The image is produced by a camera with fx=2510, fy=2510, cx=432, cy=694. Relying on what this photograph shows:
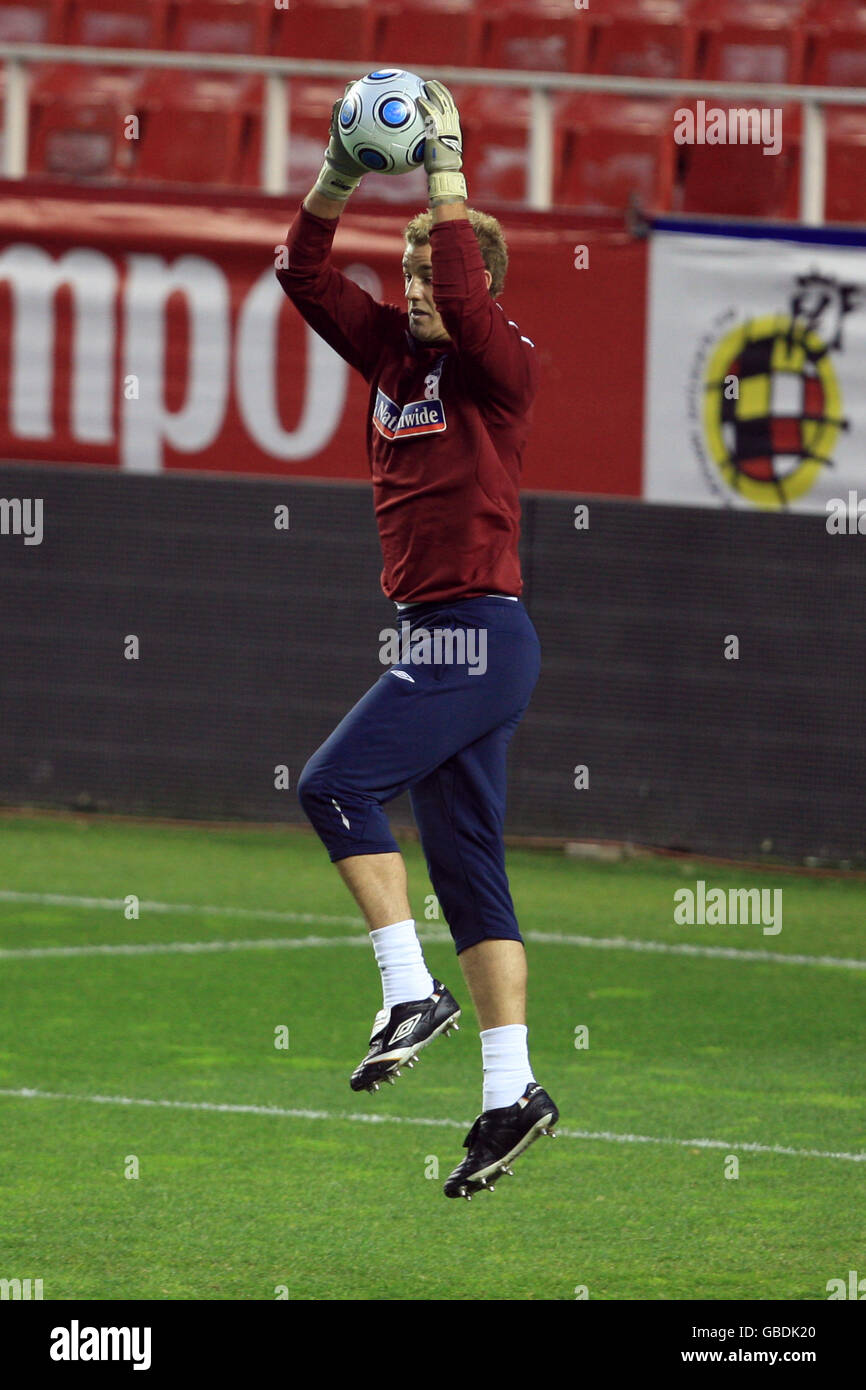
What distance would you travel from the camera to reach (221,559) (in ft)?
45.6

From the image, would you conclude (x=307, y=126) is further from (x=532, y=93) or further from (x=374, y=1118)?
(x=374, y=1118)

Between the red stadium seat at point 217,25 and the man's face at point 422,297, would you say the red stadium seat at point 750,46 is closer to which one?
the red stadium seat at point 217,25

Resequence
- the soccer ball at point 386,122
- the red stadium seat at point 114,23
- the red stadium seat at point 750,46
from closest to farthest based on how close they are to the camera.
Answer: the soccer ball at point 386,122 < the red stadium seat at point 750,46 < the red stadium seat at point 114,23

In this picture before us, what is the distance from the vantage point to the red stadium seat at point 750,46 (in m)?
15.4

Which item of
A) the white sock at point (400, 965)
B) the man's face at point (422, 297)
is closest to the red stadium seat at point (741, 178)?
the man's face at point (422, 297)


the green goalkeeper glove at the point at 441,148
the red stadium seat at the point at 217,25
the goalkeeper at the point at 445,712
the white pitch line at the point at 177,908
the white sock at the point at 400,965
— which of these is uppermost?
the red stadium seat at the point at 217,25

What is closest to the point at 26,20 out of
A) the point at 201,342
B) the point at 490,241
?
the point at 201,342

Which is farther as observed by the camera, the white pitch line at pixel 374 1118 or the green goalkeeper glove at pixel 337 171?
the white pitch line at pixel 374 1118

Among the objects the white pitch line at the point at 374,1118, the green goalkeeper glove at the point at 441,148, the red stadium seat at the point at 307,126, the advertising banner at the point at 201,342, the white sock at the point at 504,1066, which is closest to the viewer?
the green goalkeeper glove at the point at 441,148

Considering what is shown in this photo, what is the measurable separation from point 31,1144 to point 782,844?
6.11 m

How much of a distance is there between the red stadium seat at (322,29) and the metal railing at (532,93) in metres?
1.97

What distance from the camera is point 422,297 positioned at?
6.00m

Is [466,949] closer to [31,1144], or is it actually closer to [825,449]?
[31,1144]

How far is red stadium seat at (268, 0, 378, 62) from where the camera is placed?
634 inches
